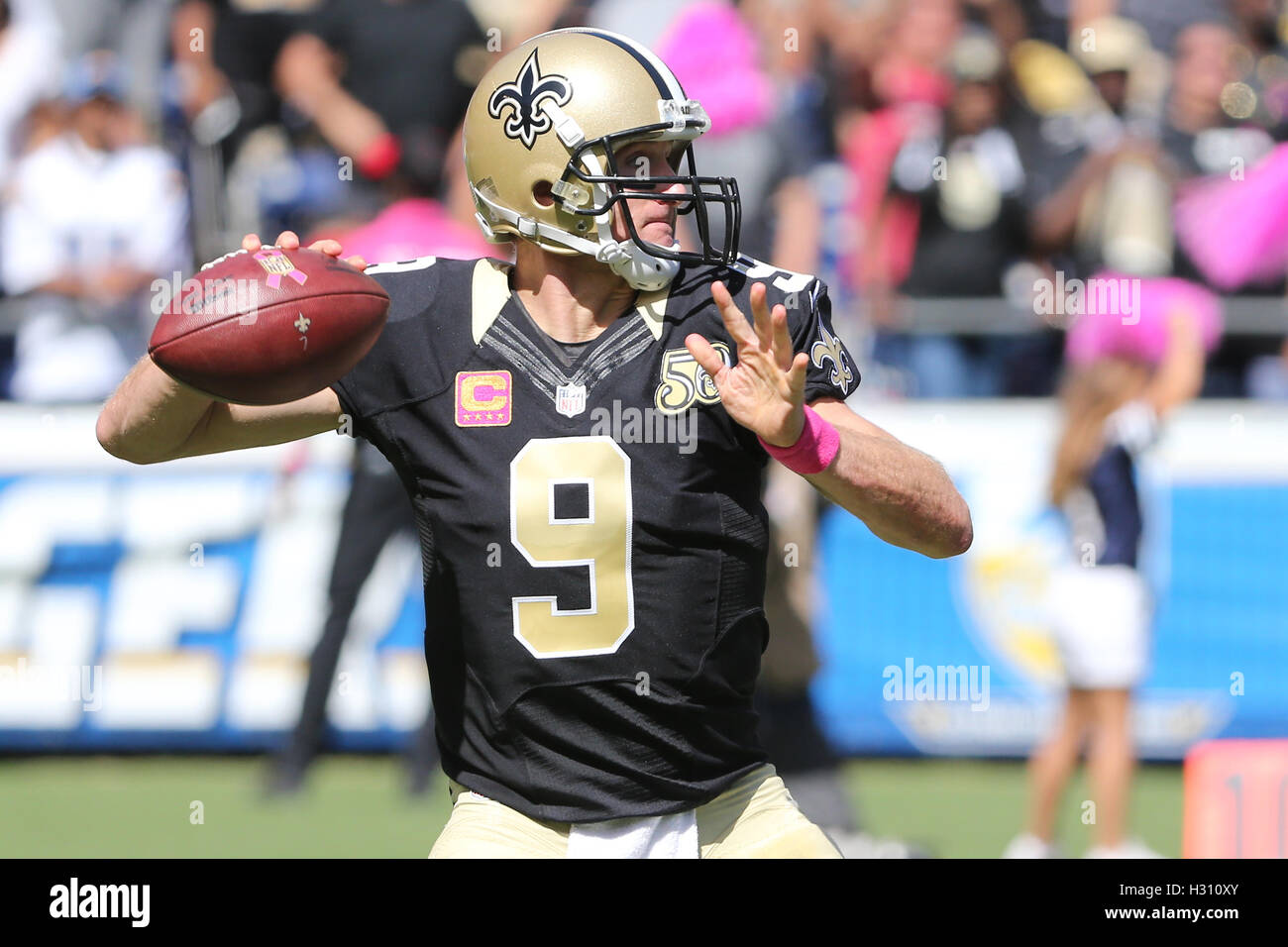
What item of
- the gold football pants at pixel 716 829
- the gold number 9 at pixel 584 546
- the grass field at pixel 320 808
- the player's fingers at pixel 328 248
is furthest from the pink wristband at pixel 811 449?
the grass field at pixel 320 808

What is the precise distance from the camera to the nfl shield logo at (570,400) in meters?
2.95

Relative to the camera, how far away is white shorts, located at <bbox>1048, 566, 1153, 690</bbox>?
18.4ft

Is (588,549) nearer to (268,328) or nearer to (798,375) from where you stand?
(798,375)

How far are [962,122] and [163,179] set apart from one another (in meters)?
3.29

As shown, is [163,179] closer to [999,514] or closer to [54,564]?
[54,564]

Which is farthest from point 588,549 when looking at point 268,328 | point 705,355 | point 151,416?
point 151,416

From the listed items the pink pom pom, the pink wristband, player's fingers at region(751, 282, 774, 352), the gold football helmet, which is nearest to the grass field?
the pink pom pom

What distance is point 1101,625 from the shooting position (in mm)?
5633

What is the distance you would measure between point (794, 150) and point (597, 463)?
3.91m

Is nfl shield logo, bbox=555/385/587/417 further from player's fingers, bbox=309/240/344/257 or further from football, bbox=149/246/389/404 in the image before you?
player's fingers, bbox=309/240/344/257

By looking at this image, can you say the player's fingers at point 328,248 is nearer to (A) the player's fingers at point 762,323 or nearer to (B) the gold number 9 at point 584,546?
(B) the gold number 9 at point 584,546

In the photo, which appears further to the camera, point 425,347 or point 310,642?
point 310,642

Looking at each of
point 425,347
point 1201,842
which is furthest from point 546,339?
point 1201,842

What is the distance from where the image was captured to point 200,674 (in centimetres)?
638
